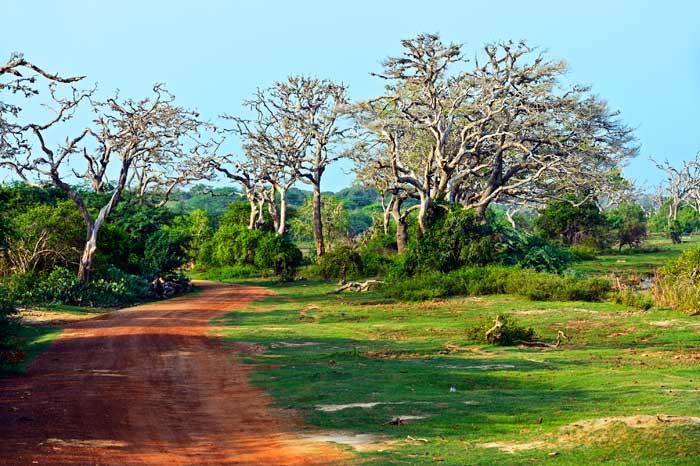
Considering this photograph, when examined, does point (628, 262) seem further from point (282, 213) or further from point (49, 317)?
point (49, 317)

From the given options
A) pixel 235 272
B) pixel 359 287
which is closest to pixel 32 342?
pixel 359 287

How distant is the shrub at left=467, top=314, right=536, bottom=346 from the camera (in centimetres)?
1850

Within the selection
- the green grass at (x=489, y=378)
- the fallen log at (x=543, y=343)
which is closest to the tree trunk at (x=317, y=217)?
the green grass at (x=489, y=378)

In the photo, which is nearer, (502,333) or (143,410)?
(143,410)

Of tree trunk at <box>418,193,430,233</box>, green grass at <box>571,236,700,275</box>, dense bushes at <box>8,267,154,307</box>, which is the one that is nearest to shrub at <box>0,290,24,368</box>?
dense bushes at <box>8,267,154,307</box>

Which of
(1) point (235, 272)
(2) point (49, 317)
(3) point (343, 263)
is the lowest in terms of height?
(2) point (49, 317)

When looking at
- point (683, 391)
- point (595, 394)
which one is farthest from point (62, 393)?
point (683, 391)

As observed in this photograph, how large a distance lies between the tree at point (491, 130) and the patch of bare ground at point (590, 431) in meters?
26.3

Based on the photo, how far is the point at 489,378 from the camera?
1400 cm

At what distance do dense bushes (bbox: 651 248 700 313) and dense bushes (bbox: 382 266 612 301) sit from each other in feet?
6.34

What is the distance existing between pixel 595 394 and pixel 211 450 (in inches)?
216

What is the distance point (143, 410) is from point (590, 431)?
18.8 ft

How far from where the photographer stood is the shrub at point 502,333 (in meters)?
18.5

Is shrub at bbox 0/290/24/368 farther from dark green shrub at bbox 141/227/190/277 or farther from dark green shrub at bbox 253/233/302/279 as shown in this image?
dark green shrub at bbox 253/233/302/279
